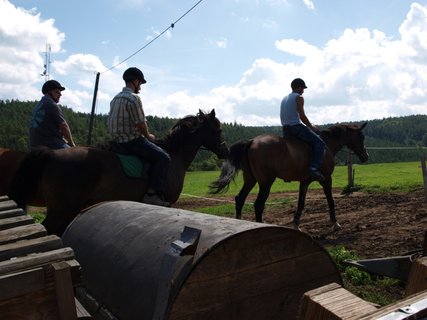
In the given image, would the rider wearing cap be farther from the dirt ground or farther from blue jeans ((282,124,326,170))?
the dirt ground

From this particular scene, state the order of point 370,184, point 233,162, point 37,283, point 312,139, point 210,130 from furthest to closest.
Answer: point 370,184
point 312,139
point 233,162
point 210,130
point 37,283

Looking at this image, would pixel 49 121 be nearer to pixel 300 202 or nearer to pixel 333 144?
pixel 300 202

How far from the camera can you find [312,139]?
9023mm

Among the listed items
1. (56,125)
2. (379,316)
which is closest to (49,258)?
(379,316)

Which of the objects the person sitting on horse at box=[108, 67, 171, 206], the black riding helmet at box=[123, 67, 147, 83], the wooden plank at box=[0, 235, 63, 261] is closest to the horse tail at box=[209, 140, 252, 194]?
the person sitting on horse at box=[108, 67, 171, 206]

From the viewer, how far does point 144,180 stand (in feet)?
20.6

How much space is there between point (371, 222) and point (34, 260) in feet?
26.6

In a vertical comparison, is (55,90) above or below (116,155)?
above

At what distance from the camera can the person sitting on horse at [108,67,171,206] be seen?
6.25 m

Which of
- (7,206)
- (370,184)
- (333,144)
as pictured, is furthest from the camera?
(370,184)

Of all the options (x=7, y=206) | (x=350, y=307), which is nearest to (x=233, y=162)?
(x=7, y=206)

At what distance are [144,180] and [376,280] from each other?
10.7 feet

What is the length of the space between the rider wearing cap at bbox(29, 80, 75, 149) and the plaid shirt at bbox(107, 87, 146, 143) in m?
1.00

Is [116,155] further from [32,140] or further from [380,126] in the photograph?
[380,126]
